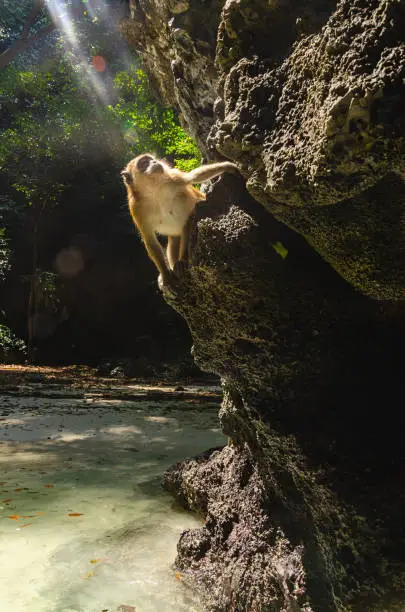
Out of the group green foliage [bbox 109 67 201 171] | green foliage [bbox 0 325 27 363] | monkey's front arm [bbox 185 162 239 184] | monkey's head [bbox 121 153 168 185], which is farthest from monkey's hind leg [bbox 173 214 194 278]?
green foliage [bbox 0 325 27 363]

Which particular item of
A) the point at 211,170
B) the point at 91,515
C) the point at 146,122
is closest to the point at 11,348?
the point at 146,122

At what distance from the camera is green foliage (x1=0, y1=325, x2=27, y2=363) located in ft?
55.8

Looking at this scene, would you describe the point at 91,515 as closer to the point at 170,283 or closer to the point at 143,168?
the point at 170,283

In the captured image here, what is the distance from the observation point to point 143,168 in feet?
12.3

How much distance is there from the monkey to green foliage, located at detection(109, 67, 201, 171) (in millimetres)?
10231

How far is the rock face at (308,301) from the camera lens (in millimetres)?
2025

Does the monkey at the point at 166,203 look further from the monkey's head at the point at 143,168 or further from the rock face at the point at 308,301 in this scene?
the rock face at the point at 308,301

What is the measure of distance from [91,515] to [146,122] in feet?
42.0

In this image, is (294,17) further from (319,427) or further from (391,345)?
(319,427)

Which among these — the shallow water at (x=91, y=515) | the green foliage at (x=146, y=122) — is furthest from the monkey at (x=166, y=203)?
the green foliage at (x=146, y=122)

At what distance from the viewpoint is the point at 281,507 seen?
3.29 meters

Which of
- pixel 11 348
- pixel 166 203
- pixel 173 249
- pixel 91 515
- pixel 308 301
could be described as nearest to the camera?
pixel 308 301

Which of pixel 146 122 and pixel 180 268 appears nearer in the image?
pixel 180 268

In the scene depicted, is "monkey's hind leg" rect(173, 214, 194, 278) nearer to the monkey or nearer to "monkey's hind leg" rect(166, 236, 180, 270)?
the monkey
